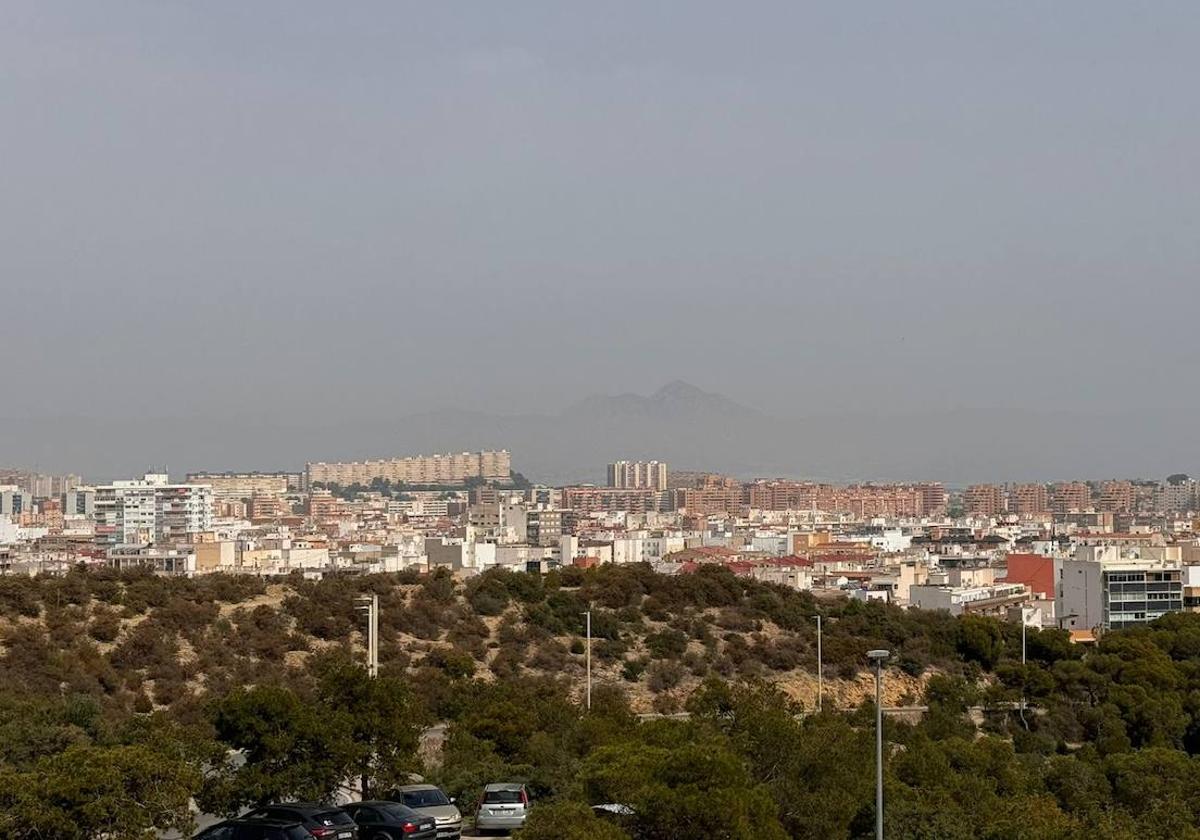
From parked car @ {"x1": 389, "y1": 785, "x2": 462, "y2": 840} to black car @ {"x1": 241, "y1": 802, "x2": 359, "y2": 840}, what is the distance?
46.0 inches

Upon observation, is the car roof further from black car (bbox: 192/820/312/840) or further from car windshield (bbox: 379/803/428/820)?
car windshield (bbox: 379/803/428/820)

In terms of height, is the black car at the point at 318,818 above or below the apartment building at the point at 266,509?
below

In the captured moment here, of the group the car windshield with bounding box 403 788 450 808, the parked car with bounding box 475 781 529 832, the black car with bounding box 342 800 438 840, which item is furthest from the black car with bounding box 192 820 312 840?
the parked car with bounding box 475 781 529 832

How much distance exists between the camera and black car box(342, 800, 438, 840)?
1716 centimetres

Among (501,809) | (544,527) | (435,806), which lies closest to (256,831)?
(435,806)

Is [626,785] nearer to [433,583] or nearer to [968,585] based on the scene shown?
[433,583]

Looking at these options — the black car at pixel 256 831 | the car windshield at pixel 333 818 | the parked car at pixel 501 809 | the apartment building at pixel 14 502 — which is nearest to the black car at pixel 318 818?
the car windshield at pixel 333 818

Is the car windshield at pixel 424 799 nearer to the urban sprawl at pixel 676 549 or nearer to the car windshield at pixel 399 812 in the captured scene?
the car windshield at pixel 399 812

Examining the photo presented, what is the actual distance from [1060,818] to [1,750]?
518 inches

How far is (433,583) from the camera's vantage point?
43062mm

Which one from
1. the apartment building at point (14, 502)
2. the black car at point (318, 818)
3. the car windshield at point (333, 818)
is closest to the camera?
the black car at point (318, 818)

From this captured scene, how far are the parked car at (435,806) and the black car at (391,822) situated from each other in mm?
235

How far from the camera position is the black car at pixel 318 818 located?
1642cm

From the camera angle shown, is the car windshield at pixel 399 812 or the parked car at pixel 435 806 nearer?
the car windshield at pixel 399 812
